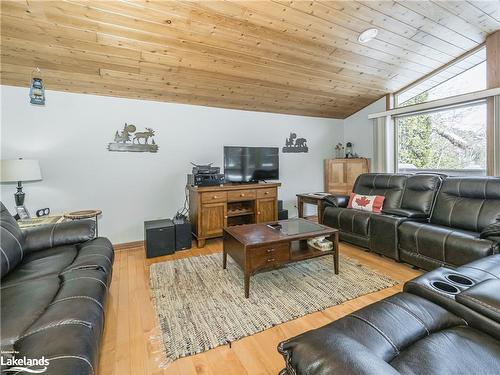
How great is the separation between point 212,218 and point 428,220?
102 inches

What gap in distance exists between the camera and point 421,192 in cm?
292

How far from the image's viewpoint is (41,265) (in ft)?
5.40

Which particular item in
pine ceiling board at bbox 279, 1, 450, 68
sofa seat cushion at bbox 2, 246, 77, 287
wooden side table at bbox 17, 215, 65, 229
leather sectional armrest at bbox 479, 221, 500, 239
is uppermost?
pine ceiling board at bbox 279, 1, 450, 68

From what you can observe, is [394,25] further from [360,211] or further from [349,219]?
[349,219]

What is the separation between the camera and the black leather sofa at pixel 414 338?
0.77 m

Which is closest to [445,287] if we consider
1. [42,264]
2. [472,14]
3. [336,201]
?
[336,201]

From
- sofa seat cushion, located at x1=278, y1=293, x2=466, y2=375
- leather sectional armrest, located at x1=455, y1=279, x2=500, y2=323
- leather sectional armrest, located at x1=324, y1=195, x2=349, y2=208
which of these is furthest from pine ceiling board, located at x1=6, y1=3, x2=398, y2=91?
leather sectional armrest, located at x1=455, y1=279, x2=500, y2=323

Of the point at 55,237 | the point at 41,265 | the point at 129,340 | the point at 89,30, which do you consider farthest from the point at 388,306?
the point at 89,30

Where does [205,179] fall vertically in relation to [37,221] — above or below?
above

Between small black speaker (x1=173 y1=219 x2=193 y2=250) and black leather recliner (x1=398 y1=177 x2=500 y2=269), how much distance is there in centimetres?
247

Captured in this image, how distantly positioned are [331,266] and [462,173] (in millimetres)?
2662

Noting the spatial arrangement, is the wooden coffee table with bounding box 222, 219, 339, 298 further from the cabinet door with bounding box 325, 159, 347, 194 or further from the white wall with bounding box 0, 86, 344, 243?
the cabinet door with bounding box 325, 159, 347, 194

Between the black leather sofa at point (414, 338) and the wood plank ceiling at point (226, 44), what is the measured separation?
8.10ft

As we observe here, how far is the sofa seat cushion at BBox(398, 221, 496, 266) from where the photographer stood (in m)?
2.01
